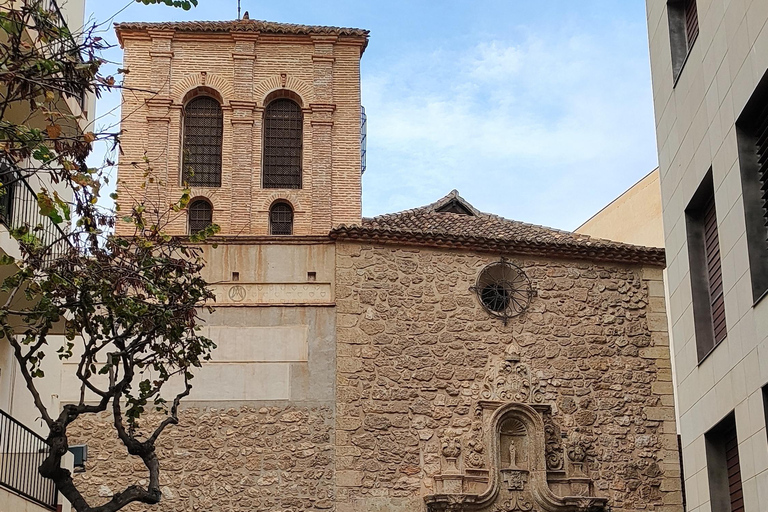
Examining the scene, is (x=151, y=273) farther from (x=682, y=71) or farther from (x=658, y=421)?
(x=658, y=421)

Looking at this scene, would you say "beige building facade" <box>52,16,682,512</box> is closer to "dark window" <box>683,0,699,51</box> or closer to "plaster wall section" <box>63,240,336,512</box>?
"plaster wall section" <box>63,240,336,512</box>

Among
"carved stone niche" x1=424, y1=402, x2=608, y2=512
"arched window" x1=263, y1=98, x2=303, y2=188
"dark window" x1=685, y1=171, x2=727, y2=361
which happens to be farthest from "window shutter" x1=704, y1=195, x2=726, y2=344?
"arched window" x1=263, y1=98, x2=303, y2=188

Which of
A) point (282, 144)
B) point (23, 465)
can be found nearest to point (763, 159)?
point (23, 465)

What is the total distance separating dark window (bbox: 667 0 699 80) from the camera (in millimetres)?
12922

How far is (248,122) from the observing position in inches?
826

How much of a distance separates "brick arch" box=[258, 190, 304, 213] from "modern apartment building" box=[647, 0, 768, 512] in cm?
825

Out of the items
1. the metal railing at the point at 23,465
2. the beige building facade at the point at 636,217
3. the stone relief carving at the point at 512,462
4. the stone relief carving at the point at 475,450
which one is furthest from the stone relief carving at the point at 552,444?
the beige building facade at the point at 636,217

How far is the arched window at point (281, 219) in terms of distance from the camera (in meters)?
20.5

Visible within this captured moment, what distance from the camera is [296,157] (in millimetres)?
21109

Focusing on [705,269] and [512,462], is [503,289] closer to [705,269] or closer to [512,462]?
[512,462]

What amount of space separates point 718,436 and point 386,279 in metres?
7.61

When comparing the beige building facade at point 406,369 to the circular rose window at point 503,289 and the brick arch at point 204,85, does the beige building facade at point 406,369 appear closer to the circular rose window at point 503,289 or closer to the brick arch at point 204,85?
the circular rose window at point 503,289

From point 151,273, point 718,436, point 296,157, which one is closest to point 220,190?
point 296,157

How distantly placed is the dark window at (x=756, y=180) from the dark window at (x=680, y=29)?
2541 mm
